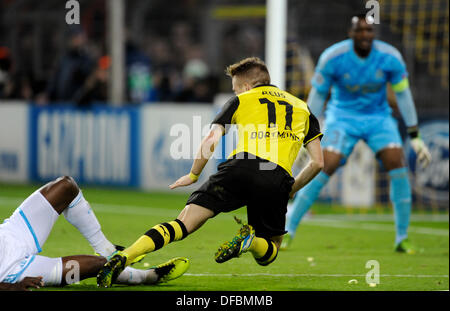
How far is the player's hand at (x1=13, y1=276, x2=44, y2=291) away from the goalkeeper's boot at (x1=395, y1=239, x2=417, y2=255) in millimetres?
4331

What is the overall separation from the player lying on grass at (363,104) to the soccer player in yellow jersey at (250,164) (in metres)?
2.58

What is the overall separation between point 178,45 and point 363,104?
12767mm

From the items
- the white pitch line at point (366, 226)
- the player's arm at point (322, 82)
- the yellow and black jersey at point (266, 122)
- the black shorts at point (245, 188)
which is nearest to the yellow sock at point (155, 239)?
the black shorts at point (245, 188)

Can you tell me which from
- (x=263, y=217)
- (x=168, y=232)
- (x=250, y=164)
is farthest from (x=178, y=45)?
(x=168, y=232)

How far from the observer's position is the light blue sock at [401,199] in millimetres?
9188

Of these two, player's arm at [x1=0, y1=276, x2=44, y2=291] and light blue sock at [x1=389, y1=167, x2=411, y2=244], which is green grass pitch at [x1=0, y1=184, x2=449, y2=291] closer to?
light blue sock at [x1=389, y1=167, x2=411, y2=244]

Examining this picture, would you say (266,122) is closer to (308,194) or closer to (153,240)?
(153,240)

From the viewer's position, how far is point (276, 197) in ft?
21.1

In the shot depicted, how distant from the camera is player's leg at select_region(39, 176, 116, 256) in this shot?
6.12m

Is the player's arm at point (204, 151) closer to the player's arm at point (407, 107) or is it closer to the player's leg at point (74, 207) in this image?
the player's leg at point (74, 207)

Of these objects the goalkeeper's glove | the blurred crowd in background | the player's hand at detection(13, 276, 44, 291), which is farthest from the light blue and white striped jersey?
the blurred crowd in background

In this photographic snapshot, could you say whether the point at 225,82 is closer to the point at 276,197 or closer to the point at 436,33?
the point at 436,33

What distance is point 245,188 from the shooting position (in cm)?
637

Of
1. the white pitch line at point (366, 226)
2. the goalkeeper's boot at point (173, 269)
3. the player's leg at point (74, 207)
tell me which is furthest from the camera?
the white pitch line at point (366, 226)
